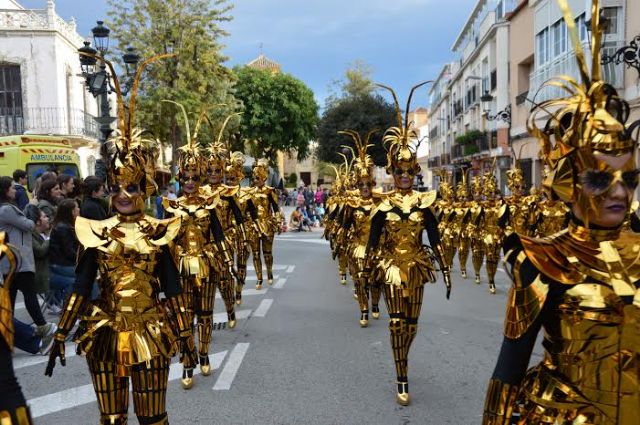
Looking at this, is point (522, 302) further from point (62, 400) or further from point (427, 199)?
point (62, 400)

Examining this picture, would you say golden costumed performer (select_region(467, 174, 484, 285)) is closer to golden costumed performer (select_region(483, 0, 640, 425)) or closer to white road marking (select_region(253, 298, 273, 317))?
white road marking (select_region(253, 298, 273, 317))

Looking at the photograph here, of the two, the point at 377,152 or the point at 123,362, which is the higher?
the point at 377,152

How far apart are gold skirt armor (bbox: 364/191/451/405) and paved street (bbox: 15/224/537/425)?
1.68 ft

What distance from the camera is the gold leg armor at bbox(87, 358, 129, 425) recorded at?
12.1 feet

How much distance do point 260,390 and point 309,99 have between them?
47.4 metres

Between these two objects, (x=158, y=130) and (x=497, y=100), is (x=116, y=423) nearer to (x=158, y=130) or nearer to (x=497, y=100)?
(x=158, y=130)

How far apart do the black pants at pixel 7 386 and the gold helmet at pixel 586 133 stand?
2464mm

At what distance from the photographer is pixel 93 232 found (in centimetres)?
388

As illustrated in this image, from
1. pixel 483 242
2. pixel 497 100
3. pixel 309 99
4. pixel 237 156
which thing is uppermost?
pixel 309 99

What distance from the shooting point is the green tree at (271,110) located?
46.7m

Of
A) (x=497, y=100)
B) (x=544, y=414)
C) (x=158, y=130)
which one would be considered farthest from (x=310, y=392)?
(x=497, y=100)

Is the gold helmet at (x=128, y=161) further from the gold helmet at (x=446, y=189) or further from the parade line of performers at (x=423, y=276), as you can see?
the gold helmet at (x=446, y=189)


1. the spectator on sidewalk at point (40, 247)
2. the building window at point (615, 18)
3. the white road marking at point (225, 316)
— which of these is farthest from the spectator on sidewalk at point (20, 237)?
the building window at point (615, 18)

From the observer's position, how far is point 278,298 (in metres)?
10.9
